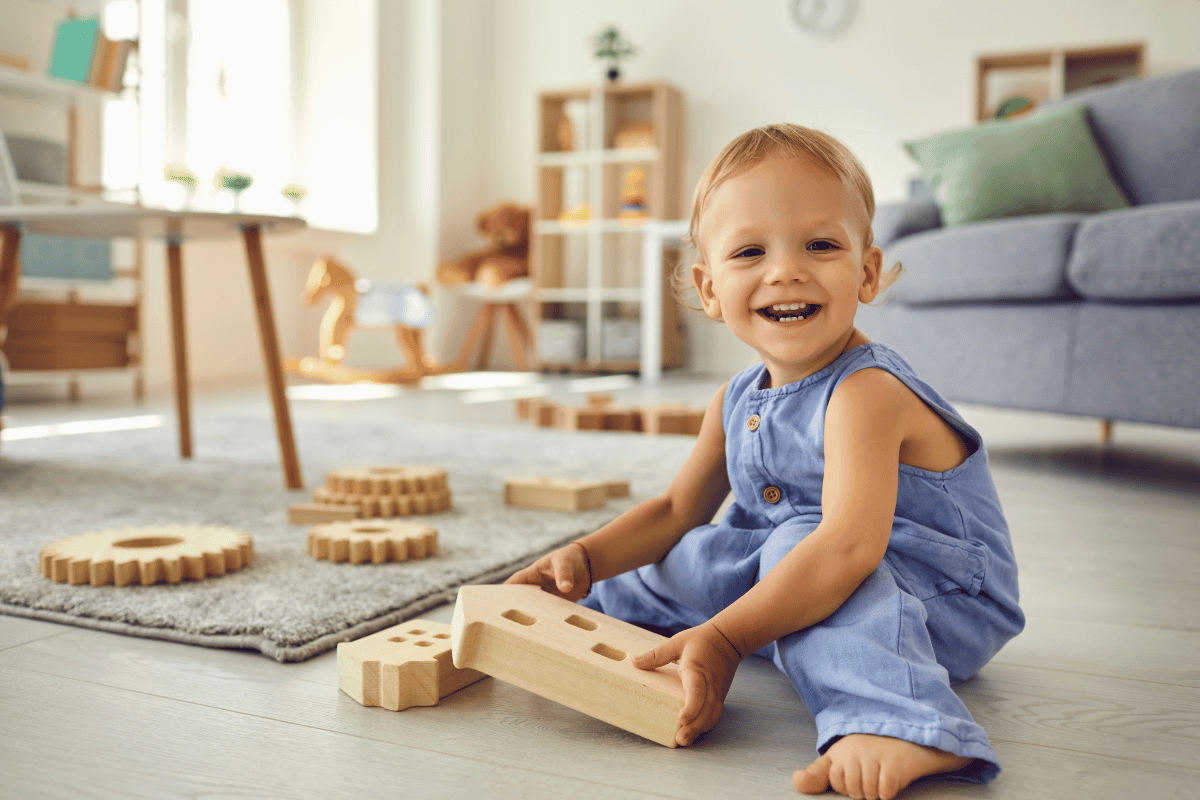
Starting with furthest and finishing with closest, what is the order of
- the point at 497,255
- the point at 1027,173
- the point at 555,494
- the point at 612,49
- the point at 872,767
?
the point at 497,255
the point at 612,49
the point at 1027,173
the point at 555,494
the point at 872,767

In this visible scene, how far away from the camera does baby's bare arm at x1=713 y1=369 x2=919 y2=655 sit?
22.8 inches

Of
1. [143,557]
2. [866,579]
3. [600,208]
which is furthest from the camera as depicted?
[600,208]

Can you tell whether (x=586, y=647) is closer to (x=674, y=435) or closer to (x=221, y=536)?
(x=221, y=536)

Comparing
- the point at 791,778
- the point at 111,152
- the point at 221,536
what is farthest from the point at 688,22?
the point at 791,778

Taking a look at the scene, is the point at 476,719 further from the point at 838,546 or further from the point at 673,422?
the point at 673,422

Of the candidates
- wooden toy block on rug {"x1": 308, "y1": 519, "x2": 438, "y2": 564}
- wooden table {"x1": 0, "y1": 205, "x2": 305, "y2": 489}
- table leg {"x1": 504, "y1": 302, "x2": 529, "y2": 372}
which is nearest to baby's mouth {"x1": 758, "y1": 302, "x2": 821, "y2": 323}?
wooden toy block on rug {"x1": 308, "y1": 519, "x2": 438, "y2": 564}

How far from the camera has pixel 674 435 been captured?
82.3 inches

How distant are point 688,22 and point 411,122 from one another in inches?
58.6

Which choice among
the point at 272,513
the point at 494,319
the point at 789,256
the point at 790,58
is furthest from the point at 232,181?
the point at 790,58

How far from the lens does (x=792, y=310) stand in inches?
25.3

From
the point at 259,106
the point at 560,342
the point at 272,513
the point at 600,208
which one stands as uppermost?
the point at 259,106

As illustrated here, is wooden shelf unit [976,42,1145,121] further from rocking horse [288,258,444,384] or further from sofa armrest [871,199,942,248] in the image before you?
rocking horse [288,258,444,384]

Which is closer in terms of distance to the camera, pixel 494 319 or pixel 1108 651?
pixel 1108 651

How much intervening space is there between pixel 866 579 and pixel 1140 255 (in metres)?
1.07
